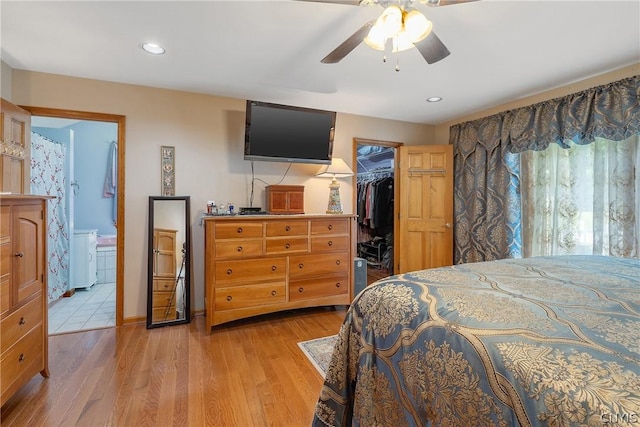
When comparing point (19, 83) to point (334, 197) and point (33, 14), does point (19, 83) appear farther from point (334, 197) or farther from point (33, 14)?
point (334, 197)

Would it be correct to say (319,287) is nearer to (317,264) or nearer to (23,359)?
(317,264)

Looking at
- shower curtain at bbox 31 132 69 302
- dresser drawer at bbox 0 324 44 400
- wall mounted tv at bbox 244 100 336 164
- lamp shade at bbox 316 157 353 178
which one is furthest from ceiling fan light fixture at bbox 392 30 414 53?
shower curtain at bbox 31 132 69 302

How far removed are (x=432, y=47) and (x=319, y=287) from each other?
2.21m

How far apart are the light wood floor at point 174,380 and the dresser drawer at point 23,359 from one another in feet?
0.56

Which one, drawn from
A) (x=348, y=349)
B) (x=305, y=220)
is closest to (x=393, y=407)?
(x=348, y=349)

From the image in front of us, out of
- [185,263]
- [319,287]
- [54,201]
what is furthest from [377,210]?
[54,201]

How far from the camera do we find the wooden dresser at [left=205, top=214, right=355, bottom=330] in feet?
8.13

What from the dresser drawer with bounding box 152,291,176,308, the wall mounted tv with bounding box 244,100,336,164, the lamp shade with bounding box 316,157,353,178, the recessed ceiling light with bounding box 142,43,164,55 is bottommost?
the dresser drawer with bounding box 152,291,176,308

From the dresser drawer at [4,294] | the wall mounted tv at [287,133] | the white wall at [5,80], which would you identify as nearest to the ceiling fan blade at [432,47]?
the wall mounted tv at [287,133]

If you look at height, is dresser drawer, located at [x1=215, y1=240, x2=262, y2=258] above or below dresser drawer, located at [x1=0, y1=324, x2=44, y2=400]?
above

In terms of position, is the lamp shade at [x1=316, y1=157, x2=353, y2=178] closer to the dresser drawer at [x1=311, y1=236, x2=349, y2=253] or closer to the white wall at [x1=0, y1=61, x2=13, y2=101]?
the dresser drawer at [x1=311, y1=236, x2=349, y2=253]

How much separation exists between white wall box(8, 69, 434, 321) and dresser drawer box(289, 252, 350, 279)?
0.82m

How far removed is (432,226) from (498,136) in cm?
128

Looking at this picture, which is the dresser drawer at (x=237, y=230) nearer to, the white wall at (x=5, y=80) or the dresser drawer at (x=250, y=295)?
the dresser drawer at (x=250, y=295)
